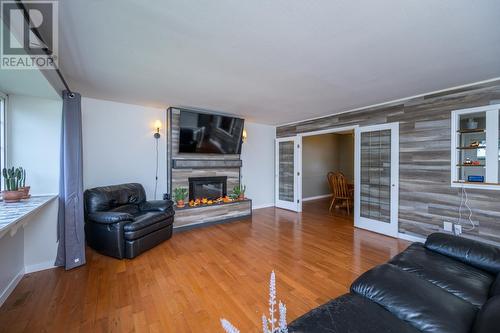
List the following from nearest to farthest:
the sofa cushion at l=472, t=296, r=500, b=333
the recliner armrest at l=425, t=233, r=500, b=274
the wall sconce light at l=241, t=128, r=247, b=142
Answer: the sofa cushion at l=472, t=296, r=500, b=333
the recliner armrest at l=425, t=233, r=500, b=274
the wall sconce light at l=241, t=128, r=247, b=142

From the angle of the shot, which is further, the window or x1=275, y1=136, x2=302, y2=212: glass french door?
x1=275, y1=136, x2=302, y2=212: glass french door

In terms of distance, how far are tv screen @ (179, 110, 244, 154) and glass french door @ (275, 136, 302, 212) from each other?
147 cm

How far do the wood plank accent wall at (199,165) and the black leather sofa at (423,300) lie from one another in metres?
3.73

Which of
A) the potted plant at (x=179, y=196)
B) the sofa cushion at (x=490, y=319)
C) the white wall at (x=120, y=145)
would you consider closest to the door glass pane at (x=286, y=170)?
the potted plant at (x=179, y=196)

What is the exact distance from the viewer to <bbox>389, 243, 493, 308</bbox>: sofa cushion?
4.52 ft

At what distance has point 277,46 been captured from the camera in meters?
1.96

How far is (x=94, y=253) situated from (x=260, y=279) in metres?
2.43

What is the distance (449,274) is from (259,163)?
15.0 ft

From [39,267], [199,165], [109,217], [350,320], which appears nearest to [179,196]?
[199,165]

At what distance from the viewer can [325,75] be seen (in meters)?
2.59

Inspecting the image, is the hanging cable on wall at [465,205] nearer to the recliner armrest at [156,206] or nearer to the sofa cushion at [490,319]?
the sofa cushion at [490,319]

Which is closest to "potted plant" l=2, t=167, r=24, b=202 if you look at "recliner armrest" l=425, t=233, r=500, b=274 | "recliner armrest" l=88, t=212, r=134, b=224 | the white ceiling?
"recliner armrest" l=88, t=212, r=134, b=224

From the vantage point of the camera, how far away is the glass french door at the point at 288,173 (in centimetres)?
548

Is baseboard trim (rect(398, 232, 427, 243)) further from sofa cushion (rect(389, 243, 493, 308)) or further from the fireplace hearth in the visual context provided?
the fireplace hearth
